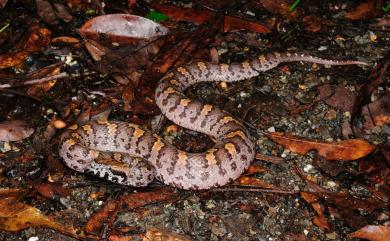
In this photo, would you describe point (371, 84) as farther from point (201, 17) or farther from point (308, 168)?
point (201, 17)

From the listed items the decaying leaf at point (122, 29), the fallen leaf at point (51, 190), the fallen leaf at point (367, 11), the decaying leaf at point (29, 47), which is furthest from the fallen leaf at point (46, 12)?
the fallen leaf at point (367, 11)

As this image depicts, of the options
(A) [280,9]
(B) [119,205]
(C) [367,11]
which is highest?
A: (C) [367,11]

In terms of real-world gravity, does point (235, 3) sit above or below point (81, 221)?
above

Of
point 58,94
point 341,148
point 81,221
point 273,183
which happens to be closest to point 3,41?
point 58,94

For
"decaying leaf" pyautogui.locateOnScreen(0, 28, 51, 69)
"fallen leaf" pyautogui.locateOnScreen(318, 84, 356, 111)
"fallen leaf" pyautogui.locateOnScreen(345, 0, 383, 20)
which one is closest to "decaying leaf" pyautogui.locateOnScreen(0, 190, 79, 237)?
"decaying leaf" pyautogui.locateOnScreen(0, 28, 51, 69)

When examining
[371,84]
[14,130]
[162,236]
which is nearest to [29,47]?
[14,130]

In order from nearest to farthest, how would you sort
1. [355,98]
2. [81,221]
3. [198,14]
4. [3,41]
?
[81,221] → [355,98] → [3,41] → [198,14]

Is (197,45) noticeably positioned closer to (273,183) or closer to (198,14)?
(198,14)

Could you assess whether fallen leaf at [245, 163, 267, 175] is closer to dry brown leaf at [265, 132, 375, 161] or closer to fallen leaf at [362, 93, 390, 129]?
dry brown leaf at [265, 132, 375, 161]
